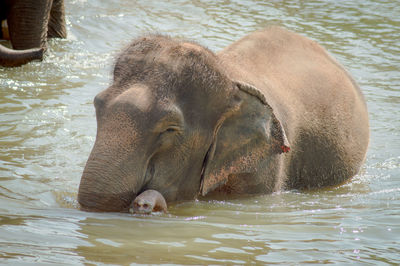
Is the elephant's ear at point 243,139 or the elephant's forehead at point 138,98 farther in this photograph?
the elephant's ear at point 243,139

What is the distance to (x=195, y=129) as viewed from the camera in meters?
4.52

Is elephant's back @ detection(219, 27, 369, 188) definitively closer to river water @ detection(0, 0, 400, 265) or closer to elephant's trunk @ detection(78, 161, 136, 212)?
river water @ detection(0, 0, 400, 265)

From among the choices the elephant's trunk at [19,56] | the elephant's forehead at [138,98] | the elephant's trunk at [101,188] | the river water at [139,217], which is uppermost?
the elephant's forehead at [138,98]

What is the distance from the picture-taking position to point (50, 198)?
484 centimetres

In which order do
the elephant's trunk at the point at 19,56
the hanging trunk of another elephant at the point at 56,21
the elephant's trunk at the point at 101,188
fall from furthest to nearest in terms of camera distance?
the hanging trunk of another elephant at the point at 56,21 → the elephant's trunk at the point at 19,56 → the elephant's trunk at the point at 101,188

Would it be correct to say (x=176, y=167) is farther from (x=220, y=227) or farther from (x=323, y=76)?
(x=323, y=76)

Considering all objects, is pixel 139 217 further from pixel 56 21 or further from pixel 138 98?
pixel 56 21

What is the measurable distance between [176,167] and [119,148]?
0.53 meters

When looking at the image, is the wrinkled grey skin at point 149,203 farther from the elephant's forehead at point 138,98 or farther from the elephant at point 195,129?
the elephant's forehead at point 138,98

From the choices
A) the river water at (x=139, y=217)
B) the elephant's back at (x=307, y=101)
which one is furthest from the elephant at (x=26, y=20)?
the elephant's back at (x=307, y=101)

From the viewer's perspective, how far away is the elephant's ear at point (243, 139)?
4648 mm

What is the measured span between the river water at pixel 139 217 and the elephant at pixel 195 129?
0.47ft

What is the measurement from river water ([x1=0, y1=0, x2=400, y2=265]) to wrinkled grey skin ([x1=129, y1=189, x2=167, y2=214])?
62mm

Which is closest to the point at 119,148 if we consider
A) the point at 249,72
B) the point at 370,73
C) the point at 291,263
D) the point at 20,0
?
the point at 291,263
